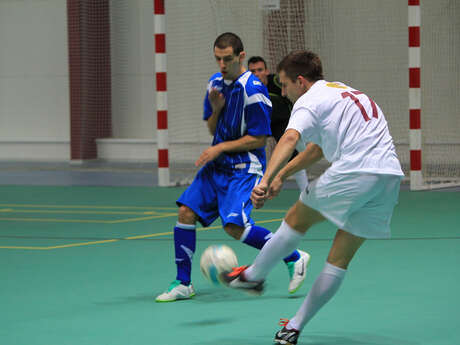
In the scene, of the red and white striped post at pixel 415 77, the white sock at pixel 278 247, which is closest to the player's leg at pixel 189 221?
the white sock at pixel 278 247

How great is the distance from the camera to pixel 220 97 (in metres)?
5.96

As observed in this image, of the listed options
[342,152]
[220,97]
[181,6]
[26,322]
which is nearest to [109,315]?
[26,322]

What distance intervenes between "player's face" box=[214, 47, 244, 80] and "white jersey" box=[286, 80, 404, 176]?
4.90ft

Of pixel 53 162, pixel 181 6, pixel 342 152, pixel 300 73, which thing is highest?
pixel 181 6

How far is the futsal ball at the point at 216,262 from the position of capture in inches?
202

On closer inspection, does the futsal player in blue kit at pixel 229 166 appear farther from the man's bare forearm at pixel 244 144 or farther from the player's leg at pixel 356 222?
the player's leg at pixel 356 222

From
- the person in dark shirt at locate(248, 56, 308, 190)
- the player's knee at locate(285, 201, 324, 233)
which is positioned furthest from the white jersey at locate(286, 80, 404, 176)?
the person in dark shirt at locate(248, 56, 308, 190)

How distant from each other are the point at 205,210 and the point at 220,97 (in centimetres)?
79

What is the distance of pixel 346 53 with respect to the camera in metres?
16.3

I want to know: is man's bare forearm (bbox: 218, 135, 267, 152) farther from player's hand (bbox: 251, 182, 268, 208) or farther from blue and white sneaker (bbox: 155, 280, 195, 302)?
player's hand (bbox: 251, 182, 268, 208)

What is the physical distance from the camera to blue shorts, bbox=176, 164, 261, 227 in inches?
235

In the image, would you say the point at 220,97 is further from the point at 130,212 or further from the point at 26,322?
the point at 130,212

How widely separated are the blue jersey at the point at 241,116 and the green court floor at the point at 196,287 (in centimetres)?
95

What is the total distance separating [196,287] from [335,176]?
2.32 m
